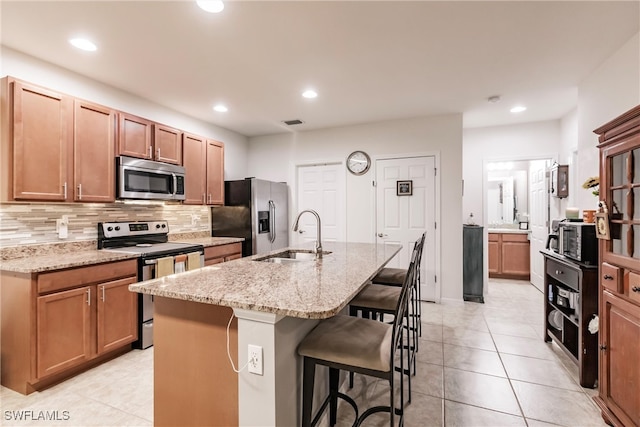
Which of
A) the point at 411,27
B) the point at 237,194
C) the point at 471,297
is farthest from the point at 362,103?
the point at 471,297

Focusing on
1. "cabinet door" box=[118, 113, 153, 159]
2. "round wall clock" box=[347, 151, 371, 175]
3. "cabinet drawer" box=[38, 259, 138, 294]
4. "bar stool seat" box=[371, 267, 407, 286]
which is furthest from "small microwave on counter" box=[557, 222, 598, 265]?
"cabinet door" box=[118, 113, 153, 159]

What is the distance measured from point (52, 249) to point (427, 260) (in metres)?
4.18

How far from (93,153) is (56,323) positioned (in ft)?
4.73

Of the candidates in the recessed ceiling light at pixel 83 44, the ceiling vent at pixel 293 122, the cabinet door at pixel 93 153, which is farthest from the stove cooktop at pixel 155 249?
the ceiling vent at pixel 293 122

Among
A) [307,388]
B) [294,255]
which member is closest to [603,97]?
[294,255]

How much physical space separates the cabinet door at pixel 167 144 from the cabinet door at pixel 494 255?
5.37m

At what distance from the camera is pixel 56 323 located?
215 centimetres

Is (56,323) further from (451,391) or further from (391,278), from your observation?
(451,391)

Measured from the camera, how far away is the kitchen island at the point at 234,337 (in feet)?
3.96

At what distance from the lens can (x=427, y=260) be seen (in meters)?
4.23

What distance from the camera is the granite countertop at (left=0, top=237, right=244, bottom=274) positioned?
207cm

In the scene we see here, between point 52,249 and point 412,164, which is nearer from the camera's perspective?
point 52,249

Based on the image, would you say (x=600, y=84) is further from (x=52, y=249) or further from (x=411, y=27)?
(x=52, y=249)

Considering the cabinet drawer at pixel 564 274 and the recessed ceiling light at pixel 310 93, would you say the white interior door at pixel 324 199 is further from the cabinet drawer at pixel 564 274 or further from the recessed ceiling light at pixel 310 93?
the cabinet drawer at pixel 564 274
